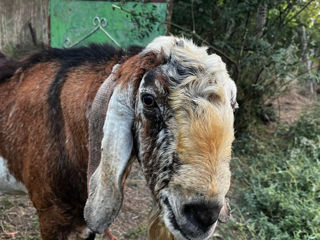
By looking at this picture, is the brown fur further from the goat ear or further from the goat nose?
the goat nose

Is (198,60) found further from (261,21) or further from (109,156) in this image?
(261,21)

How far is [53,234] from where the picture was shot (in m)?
2.44

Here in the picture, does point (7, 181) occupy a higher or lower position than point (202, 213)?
lower

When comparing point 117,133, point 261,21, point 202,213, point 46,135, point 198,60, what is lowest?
point 46,135

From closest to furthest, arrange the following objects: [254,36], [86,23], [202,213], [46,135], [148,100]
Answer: [202,213] → [148,100] → [46,135] → [86,23] → [254,36]

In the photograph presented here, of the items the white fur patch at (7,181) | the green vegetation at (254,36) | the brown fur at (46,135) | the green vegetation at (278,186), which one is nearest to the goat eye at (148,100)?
the brown fur at (46,135)

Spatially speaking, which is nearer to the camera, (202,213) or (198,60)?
(202,213)

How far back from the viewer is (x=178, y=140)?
61.1 inches

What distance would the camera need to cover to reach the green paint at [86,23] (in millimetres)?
A: 4984

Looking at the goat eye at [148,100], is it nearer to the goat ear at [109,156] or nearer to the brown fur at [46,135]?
the goat ear at [109,156]

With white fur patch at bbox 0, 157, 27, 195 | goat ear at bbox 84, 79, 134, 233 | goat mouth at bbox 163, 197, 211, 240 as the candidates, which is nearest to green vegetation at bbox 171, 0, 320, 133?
white fur patch at bbox 0, 157, 27, 195

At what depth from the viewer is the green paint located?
16.4 feet

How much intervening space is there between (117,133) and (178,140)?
358 millimetres

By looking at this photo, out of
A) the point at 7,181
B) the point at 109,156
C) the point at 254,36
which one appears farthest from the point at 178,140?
the point at 254,36
